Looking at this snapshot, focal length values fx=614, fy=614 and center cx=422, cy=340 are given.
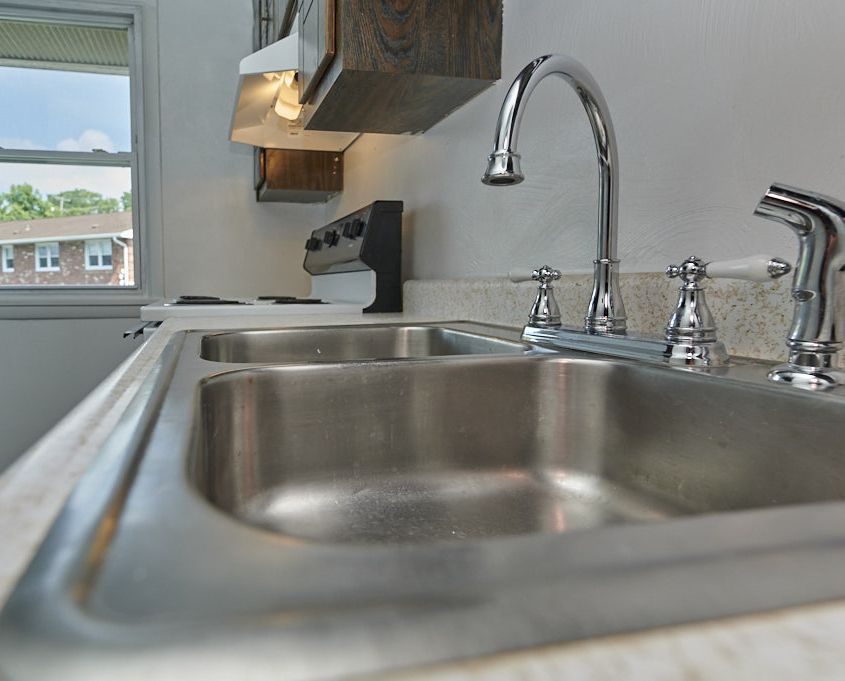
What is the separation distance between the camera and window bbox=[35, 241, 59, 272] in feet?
10.9

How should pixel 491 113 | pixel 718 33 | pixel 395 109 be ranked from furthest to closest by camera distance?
pixel 395 109, pixel 491 113, pixel 718 33

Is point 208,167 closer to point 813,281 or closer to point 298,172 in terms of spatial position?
point 298,172

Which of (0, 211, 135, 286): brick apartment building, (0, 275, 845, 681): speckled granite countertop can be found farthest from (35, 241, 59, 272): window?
(0, 275, 845, 681): speckled granite countertop

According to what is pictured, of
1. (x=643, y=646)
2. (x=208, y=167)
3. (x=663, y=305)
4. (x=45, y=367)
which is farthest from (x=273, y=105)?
(x=643, y=646)

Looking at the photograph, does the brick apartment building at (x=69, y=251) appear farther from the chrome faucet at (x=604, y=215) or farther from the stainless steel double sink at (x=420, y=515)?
the chrome faucet at (x=604, y=215)

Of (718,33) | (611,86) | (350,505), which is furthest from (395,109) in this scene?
(350,505)

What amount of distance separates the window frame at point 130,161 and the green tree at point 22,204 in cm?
16

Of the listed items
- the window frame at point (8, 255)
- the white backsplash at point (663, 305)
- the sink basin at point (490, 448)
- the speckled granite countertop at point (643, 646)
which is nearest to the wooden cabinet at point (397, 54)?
the white backsplash at point (663, 305)

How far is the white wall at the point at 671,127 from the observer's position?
70 cm

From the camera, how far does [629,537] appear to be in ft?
0.71

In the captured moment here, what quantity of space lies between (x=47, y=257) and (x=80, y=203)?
0.34m

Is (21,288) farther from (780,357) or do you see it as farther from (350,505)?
(780,357)

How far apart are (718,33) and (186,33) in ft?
10.6

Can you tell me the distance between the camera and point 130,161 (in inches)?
131
